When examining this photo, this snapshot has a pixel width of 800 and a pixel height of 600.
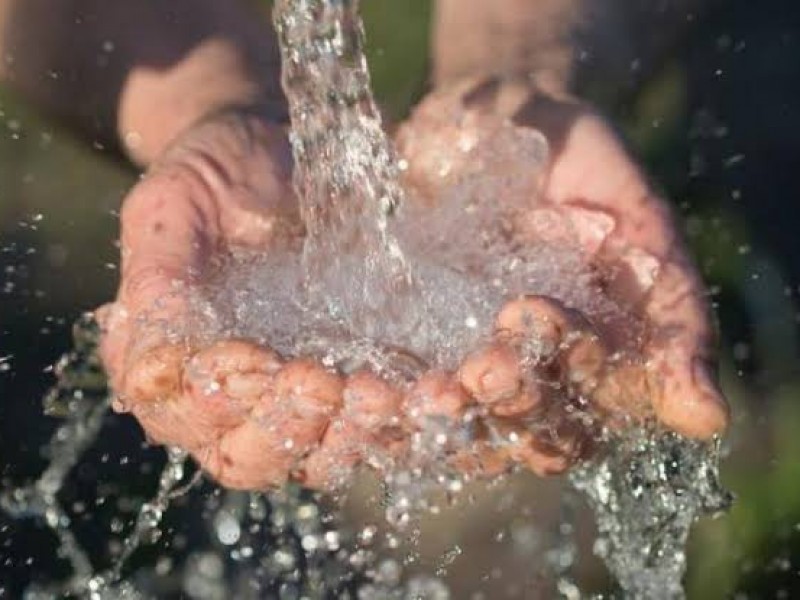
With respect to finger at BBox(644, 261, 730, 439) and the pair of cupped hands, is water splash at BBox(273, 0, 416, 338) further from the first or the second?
finger at BBox(644, 261, 730, 439)

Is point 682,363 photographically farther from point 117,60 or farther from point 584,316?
point 117,60

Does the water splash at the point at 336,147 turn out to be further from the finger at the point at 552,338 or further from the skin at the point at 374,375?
the finger at the point at 552,338

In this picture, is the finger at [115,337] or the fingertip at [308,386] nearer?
the fingertip at [308,386]

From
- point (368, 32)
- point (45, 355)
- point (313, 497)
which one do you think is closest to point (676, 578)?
point (313, 497)

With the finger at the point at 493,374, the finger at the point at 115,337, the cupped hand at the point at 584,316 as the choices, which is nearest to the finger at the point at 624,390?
the cupped hand at the point at 584,316

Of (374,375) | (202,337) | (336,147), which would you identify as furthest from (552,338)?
(336,147)

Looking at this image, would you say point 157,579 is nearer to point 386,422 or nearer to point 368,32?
point 386,422
